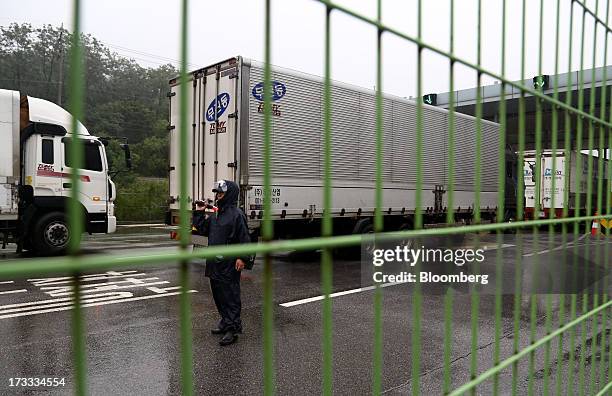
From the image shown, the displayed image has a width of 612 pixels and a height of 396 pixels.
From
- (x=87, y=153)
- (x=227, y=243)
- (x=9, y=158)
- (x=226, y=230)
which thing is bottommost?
(x=227, y=243)

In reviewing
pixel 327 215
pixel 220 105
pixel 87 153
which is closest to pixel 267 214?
pixel 327 215

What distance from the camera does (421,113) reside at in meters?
1.32

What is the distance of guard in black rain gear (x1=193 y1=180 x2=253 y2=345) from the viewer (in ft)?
14.4

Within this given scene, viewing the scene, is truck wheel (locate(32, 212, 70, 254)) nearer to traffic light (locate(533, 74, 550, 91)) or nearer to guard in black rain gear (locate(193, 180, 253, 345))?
guard in black rain gear (locate(193, 180, 253, 345))

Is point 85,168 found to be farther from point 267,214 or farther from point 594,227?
point 594,227

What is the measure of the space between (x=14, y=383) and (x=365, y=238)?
11.6 ft

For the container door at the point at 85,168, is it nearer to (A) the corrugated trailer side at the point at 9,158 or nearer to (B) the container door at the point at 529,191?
(B) the container door at the point at 529,191

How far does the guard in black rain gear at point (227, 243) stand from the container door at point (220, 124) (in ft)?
11.8

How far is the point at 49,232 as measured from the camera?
8992 mm

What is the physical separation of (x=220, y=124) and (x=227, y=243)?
14.7 feet

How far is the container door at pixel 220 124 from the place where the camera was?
824 cm

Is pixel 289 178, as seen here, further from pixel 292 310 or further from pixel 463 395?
pixel 463 395

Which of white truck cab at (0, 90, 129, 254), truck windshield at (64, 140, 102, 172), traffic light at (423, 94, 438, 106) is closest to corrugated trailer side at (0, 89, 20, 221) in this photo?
white truck cab at (0, 90, 129, 254)

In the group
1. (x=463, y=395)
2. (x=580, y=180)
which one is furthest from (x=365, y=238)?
(x=580, y=180)
